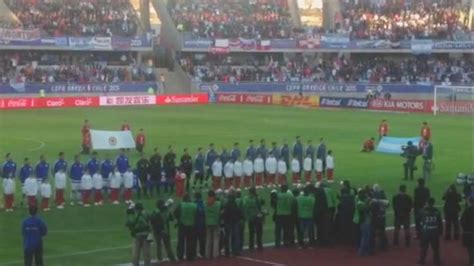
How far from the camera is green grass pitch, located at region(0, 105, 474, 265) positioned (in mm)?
20766

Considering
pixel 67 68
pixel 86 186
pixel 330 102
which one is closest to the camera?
pixel 86 186

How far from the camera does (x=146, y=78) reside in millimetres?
67062

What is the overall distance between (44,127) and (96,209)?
2231 cm

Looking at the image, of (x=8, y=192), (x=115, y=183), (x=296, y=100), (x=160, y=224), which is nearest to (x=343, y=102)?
(x=296, y=100)

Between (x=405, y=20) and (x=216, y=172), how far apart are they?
163ft

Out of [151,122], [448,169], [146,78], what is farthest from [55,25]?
[448,169]

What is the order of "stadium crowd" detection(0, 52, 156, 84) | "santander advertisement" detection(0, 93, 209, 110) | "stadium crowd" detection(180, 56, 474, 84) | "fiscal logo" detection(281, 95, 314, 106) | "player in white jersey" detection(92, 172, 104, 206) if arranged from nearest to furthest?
"player in white jersey" detection(92, 172, 104, 206) → "santander advertisement" detection(0, 93, 209, 110) → "stadium crowd" detection(0, 52, 156, 84) → "fiscal logo" detection(281, 95, 314, 106) → "stadium crowd" detection(180, 56, 474, 84)

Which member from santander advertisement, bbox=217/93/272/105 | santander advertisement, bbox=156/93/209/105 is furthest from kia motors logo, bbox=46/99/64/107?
santander advertisement, bbox=217/93/272/105

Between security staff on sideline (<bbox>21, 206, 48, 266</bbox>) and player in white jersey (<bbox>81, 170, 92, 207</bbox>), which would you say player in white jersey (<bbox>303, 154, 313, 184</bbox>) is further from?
security staff on sideline (<bbox>21, 206, 48, 266</bbox>)

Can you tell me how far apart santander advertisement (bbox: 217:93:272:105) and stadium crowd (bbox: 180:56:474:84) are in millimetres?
1738

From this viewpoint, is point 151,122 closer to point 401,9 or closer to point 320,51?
point 320,51

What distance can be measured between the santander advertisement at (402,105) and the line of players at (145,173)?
99.8ft

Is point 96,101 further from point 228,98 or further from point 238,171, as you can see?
point 238,171

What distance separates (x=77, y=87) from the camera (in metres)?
64.1
